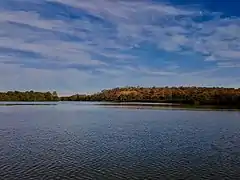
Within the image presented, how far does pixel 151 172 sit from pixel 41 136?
47.7ft

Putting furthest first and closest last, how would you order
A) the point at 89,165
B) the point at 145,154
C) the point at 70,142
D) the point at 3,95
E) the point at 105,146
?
the point at 3,95, the point at 70,142, the point at 105,146, the point at 145,154, the point at 89,165

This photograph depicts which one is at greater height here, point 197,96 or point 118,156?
point 197,96

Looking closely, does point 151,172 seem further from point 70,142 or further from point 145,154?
point 70,142

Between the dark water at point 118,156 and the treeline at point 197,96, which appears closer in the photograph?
the dark water at point 118,156

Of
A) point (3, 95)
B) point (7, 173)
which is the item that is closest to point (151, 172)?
point (7, 173)

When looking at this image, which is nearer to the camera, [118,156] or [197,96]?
[118,156]

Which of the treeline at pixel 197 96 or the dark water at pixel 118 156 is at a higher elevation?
the treeline at pixel 197 96

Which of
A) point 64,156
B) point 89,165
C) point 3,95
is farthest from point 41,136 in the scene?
point 3,95

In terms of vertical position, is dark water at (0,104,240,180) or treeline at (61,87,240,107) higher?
treeline at (61,87,240,107)

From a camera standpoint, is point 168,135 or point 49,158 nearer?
point 49,158

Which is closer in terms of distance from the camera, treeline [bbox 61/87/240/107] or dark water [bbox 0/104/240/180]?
dark water [bbox 0/104/240/180]

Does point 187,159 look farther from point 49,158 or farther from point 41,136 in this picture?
point 41,136

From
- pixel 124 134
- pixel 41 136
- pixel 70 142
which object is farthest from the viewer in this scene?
pixel 124 134

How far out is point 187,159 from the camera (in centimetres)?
2047
